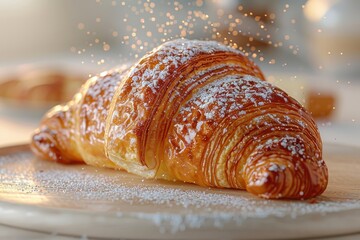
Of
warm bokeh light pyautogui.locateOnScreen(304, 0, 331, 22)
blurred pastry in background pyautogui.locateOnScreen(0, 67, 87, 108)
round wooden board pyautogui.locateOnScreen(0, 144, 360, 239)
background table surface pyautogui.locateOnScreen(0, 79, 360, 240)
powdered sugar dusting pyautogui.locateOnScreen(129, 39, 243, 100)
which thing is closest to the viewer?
round wooden board pyautogui.locateOnScreen(0, 144, 360, 239)

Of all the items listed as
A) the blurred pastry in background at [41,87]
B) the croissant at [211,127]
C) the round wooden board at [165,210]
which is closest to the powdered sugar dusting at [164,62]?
the croissant at [211,127]

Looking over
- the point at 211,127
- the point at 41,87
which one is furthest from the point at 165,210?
the point at 41,87

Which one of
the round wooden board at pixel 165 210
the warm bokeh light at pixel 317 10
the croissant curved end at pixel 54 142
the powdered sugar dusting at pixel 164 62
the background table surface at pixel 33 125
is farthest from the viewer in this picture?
the warm bokeh light at pixel 317 10

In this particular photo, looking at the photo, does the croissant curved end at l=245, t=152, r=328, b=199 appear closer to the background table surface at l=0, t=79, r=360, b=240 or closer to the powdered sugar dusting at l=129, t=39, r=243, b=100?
the powdered sugar dusting at l=129, t=39, r=243, b=100

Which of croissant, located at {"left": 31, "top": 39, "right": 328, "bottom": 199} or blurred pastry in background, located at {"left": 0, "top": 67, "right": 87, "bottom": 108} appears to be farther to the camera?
blurred pastry in background, located at {"left": 0, "top": 67, "right": 87, "bottom": 108}

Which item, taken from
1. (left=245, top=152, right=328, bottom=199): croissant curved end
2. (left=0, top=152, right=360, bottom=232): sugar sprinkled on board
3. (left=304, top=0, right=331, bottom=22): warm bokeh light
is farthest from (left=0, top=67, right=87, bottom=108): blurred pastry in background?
(left=245, top=152, right=328, bottom=199): croissant curved end

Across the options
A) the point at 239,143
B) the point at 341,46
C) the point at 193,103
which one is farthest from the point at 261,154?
the point at 341,46

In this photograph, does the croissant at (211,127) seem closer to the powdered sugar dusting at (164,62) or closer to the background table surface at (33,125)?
the powdered sugar dusting at (164,62)
